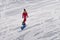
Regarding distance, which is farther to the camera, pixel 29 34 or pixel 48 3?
pixel 48 3

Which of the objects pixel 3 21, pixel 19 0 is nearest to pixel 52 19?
pixel 3 21

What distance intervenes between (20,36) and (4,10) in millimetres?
8434

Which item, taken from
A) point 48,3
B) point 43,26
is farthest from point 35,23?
point 48,3

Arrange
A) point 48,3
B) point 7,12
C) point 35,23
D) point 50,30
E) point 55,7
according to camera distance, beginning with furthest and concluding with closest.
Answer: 1. point 48,3
2. point 55,7
3. point 7,12
4. point 35,23
5. point 50,30

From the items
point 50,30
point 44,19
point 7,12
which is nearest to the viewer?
point 50,30

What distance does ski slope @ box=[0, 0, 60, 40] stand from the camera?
15.1 m

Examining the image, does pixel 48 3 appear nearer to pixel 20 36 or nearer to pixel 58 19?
pixel 58 19

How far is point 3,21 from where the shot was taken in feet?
60.1

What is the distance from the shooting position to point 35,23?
1791 cm

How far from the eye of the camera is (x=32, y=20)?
61.9ft

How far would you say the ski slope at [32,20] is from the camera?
594 inches

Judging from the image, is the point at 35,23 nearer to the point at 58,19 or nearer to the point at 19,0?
the point at 58,19

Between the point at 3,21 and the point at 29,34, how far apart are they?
3883 millimetres

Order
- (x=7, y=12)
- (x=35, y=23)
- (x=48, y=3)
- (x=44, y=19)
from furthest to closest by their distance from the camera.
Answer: (x=48, y=3) < (x=7, y=12) < (x=44, y=19) < (x=35, y=23)
